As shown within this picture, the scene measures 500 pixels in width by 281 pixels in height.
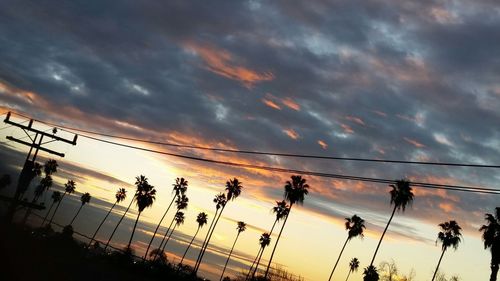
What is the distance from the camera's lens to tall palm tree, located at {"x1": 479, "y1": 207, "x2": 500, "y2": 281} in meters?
48.4

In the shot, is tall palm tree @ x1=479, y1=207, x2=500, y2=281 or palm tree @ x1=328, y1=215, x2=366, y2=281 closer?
tall palm tree @ x1=479, y1=207, x2=500, y2=281

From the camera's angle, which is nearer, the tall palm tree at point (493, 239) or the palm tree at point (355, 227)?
the tall palm tree at point (493, 239)

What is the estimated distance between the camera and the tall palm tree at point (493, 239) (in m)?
48.4

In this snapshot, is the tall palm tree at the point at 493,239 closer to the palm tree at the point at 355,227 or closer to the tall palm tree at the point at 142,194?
the palm tree at the point at 355,227

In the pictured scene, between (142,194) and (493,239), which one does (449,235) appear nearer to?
(493,239)

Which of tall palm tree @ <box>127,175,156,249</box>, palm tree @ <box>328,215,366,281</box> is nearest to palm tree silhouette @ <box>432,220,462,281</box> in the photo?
palm tree @ <box>328,215,366,281</box>

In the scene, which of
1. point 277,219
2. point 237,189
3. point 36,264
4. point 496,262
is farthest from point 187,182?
point 496,262

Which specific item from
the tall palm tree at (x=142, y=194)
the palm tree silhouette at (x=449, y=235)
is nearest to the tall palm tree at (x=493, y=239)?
the palm tree silhouette at (x=449, y=235)

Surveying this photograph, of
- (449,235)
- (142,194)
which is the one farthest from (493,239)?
(142,194)

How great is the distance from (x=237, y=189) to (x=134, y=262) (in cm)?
2594

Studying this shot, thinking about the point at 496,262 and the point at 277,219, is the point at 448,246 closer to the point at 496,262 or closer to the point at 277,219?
the point at 496,262

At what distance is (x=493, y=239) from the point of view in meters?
49.5

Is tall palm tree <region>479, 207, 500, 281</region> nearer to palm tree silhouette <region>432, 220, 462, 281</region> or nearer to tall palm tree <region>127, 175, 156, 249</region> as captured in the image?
palm tree silhouette <region>432, 220, 462, 281</region>

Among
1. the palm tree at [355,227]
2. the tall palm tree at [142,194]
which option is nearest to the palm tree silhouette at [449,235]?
the palm tree at [355,227]
